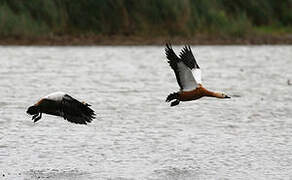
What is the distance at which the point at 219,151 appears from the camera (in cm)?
1402

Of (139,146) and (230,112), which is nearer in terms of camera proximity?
(139,146)

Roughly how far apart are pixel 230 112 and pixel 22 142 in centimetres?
610

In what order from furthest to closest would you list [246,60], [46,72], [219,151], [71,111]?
1. [246,60]
2. [46,72]
3. [219,151]
4. [71,111]

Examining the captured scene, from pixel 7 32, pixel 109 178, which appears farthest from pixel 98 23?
pixel 109 178

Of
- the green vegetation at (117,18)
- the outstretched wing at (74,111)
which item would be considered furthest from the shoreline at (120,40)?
the outstretched wing at (74,111)

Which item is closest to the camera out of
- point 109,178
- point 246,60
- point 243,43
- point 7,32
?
point 109,178

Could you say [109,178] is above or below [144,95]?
above

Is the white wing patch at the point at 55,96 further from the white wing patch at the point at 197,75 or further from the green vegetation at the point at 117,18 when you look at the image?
the green vegetation at the point at 117,18

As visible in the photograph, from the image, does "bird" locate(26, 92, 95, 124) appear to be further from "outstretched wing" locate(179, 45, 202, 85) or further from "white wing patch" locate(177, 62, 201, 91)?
"outstretched wing" locate(179, 45, 202, 85)

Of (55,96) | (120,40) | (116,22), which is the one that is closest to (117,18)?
(116,22)

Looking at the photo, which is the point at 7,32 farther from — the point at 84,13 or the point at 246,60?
the point at 246,60

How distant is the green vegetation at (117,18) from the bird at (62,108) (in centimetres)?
2378

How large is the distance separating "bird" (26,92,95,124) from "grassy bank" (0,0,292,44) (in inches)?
936

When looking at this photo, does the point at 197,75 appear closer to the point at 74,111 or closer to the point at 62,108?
the point at 74,111
